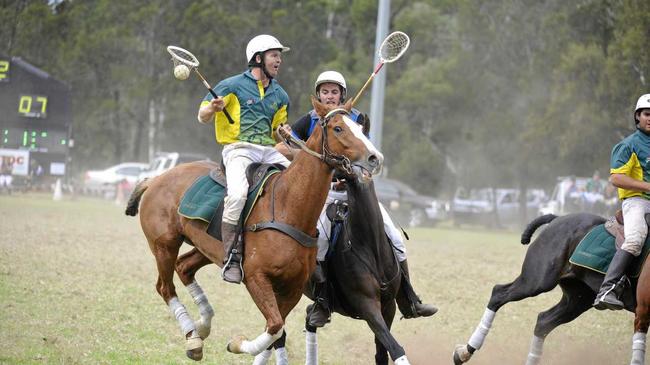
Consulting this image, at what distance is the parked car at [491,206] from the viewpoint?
44.0 meters

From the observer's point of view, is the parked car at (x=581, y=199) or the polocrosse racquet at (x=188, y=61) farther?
the parked car at (x=581, y=199)

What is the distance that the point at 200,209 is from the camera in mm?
9375

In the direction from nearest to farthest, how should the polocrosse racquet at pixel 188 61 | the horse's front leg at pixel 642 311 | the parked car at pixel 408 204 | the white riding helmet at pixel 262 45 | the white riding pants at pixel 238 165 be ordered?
the white riding pants at pixel 238 165
the polocrosse racquet at pixel 188 61
the white riding helmet at pixel 262 45
the horse's front leg at pixel 642 311
the parked car at pixel 408 204

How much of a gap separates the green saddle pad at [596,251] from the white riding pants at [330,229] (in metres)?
2.04

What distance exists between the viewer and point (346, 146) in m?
8.02

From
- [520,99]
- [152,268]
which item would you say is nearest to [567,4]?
[520,99]

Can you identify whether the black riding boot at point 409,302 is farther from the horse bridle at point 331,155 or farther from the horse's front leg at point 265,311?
the horse bridle at point 331,155

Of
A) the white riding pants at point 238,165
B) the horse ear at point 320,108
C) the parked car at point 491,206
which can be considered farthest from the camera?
the parked car at point 491,206

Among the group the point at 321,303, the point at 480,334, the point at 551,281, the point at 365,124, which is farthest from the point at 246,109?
the point at 551,281

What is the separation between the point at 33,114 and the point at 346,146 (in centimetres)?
3408

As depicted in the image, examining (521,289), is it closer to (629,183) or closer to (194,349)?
(629,183)

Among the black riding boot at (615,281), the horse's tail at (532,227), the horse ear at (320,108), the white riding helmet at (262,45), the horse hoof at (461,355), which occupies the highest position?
the white riding helmet at (262,45)

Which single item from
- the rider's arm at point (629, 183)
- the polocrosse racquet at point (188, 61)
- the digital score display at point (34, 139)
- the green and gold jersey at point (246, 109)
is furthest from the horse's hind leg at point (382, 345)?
the digital score display at point (34, 139)

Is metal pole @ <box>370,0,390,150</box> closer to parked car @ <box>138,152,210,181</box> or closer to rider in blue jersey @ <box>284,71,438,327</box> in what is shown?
rider in blue jersey @ <box>284,71,438,327</box>
